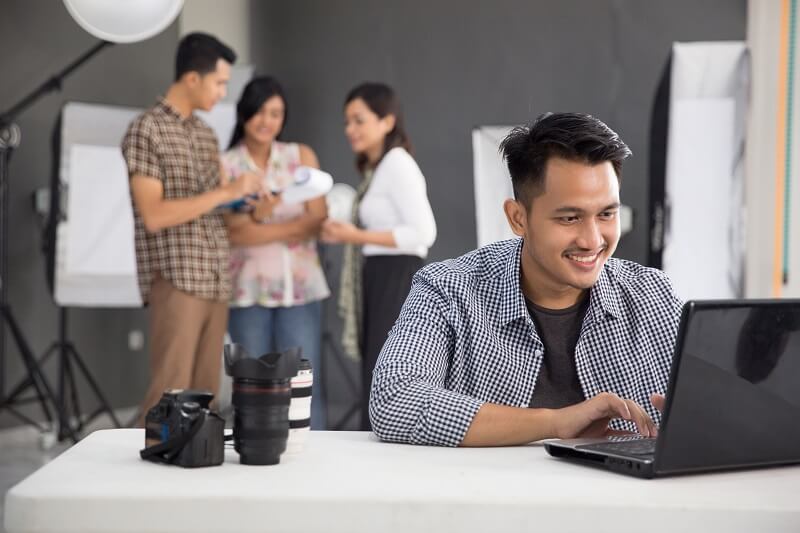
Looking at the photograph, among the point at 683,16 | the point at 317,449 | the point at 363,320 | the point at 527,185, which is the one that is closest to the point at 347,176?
the point at 683,16

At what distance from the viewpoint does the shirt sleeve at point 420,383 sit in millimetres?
1483

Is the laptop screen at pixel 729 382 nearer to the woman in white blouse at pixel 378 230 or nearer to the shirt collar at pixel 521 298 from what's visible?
the shirt collar at pixel 521 298

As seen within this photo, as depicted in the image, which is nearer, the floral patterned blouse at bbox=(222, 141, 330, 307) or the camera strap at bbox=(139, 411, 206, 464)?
the camera strap at bbox=(139, 411, 206, 464)

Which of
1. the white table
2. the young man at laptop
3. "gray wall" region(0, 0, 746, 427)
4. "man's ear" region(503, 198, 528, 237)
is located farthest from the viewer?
"gray wall" region(0, 0, 746, 427)

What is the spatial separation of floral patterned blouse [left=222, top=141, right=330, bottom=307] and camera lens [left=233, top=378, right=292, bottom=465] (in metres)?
2.13

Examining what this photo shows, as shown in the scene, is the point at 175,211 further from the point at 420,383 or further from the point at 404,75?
the point at 404,75

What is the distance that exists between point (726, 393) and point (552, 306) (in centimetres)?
61

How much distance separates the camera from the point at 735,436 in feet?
4.07

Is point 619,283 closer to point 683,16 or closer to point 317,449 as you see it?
point 317,449

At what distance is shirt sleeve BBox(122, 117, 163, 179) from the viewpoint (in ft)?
10.4

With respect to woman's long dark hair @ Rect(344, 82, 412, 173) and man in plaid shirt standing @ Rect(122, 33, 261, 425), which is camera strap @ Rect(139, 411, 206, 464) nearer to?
man in plaid shirt standing @ Rect(122, 33, 261, 425)

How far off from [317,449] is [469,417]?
23 cm

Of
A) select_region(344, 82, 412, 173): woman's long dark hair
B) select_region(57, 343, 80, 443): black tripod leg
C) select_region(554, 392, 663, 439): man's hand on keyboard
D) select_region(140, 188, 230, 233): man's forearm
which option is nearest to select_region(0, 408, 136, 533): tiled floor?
select_region(57, 343, 80, 443): black tripod leg

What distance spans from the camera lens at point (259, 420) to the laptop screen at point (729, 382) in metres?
0.46
